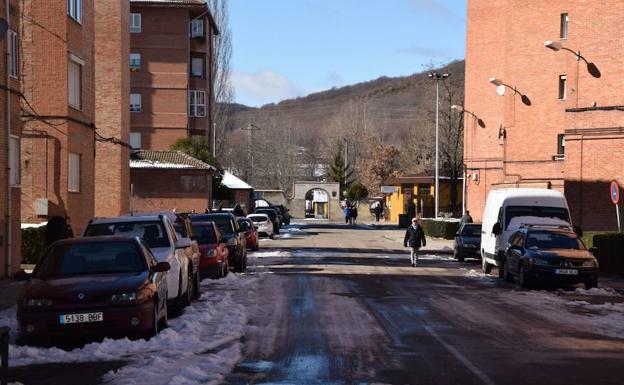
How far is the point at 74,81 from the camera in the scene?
30.5m

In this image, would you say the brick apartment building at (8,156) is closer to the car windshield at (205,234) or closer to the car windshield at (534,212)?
the car windshield at (205,234)

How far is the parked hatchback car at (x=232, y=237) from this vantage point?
24516 millimetres

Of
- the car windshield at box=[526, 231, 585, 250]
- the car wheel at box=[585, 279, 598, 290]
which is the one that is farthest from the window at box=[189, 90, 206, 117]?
the car wheel at box=[585, 279, 598, 290]

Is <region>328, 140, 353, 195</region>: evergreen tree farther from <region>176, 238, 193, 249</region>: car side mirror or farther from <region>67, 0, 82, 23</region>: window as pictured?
<region>176, 238, 193, 249</region>: car side mirror

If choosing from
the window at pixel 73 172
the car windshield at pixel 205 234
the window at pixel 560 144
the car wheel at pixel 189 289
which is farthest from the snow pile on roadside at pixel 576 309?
the window at pixel 560 144

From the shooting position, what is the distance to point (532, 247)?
2145 cm

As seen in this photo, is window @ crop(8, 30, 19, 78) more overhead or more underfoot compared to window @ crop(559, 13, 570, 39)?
more underfoot

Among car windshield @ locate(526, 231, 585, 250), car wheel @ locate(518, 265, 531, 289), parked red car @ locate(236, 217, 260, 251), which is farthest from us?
parked red car @ locate(236, 217, 260, 251)

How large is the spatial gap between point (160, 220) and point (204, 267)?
5465 mm

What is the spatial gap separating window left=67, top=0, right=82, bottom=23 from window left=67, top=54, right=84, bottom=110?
1416 mm

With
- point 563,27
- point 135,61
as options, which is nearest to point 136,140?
point 135,61

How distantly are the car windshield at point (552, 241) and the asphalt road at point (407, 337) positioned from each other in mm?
1369

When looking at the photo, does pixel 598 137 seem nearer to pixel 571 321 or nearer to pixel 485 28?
pixel 571 321

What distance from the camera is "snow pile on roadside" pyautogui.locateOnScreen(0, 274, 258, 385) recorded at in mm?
9047
